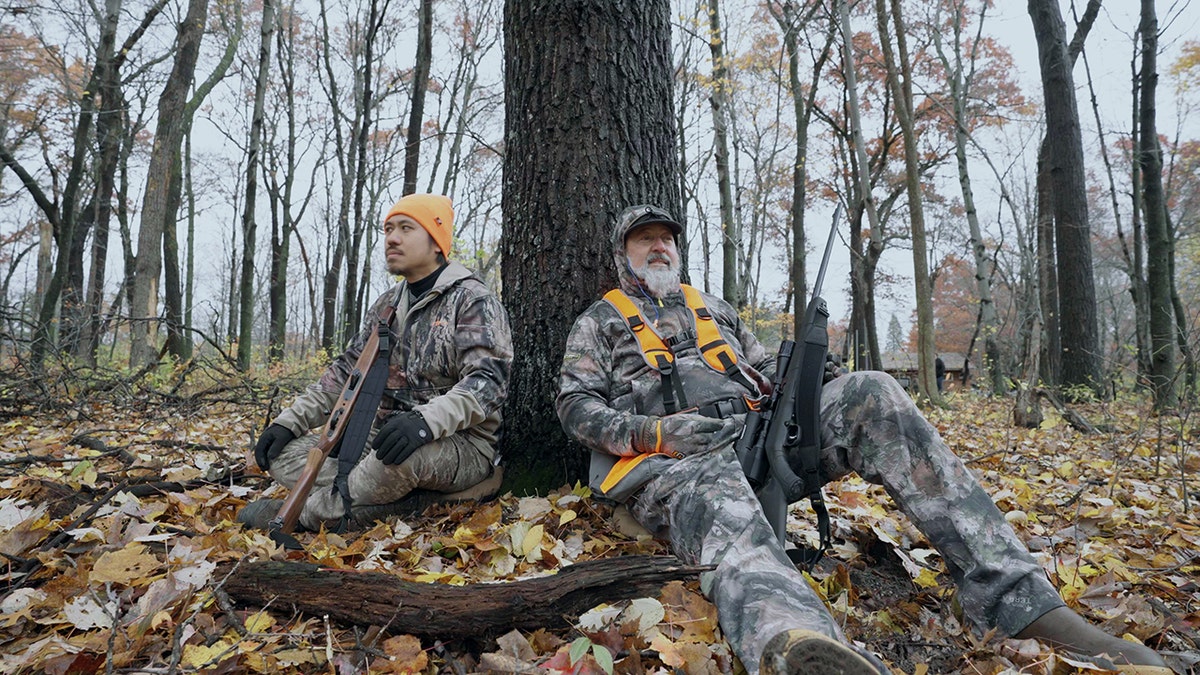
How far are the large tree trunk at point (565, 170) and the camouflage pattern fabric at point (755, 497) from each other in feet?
1.69

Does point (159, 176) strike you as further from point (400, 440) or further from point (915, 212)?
point (915, 212)

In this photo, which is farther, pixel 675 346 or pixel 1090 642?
pixel 675 346

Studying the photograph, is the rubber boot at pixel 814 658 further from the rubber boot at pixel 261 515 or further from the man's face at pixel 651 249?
the rubber boot at pixel 261 515

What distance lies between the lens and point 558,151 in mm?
3775

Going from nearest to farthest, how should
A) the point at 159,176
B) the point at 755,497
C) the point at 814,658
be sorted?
1. the point at 814,658
2. the point at 755,497
3. the point at 159,176

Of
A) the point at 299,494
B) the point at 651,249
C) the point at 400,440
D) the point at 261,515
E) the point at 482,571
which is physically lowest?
the point at 482,571

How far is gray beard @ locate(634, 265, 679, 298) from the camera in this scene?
3.48m

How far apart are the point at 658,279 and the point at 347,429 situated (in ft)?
5.79

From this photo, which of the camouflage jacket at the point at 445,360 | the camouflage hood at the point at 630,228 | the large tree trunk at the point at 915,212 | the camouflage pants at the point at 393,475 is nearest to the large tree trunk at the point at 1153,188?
the large tree trunk at the point at 915,212

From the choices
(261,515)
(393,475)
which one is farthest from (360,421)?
(261,515)

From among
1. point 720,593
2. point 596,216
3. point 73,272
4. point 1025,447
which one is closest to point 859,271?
point 1025,447

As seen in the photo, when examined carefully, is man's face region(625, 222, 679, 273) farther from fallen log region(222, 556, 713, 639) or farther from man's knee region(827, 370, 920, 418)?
fallen log region(222, 556, 713, 639)

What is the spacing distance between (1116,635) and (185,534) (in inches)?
147

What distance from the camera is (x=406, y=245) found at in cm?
377
